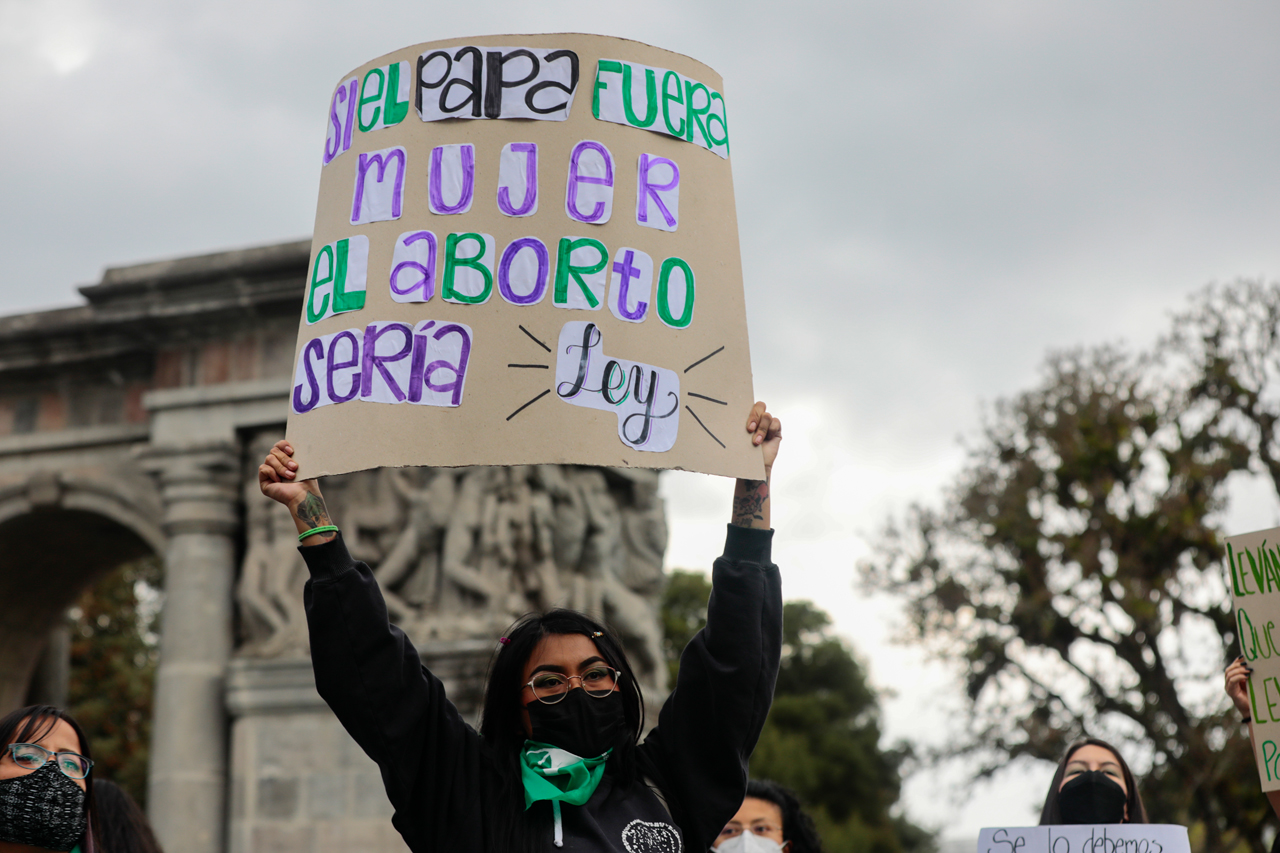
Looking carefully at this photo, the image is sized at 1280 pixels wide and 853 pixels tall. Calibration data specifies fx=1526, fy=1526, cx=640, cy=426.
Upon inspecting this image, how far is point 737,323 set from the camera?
3.47 metres

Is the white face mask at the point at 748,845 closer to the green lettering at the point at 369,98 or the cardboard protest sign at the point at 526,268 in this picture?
the cardboard protest sign at the point at 526,268

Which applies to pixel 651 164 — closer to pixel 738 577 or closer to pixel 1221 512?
pixel 738 577

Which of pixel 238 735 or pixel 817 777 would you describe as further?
pixel 817 777

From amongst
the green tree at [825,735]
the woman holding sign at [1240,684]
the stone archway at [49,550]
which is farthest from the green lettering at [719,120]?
the green tree at [825,735]

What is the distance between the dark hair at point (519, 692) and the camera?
3143mm

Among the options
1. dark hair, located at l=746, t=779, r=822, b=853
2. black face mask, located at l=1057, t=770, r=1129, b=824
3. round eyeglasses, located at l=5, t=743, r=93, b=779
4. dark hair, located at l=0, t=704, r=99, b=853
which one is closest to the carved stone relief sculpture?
dark hair, located at l=746, t=779, r=822, b=853

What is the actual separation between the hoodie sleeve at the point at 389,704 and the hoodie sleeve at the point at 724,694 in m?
0.44

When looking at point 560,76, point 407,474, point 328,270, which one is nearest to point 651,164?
point 560,76

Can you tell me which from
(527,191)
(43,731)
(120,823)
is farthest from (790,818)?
(527,191)

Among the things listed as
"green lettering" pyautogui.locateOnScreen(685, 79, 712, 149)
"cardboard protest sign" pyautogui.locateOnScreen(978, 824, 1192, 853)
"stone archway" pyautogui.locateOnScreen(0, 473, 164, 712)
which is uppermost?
"stone archway" pyautogui.locateOnScreen(0, 473, 164, 712)

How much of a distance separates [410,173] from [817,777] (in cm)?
3632

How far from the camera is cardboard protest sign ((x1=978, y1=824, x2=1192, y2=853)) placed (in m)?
4.29

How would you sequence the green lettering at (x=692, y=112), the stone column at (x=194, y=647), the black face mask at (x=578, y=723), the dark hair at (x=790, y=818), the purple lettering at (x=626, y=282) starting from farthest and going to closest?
1. the stone column at (x=194, y=647)
2. the dark hair at (x=790, y=818)
3. the green lettering at (x=692, y=112)
4. the purple lettering at (x=626, y=282)
5. the black face mask at (x=578, y=723)

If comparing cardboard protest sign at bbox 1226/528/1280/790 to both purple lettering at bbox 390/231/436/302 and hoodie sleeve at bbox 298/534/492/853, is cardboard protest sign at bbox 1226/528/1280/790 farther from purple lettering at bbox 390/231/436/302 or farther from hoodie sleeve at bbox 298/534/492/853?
purple lettering at bbox 390/231/436/302
